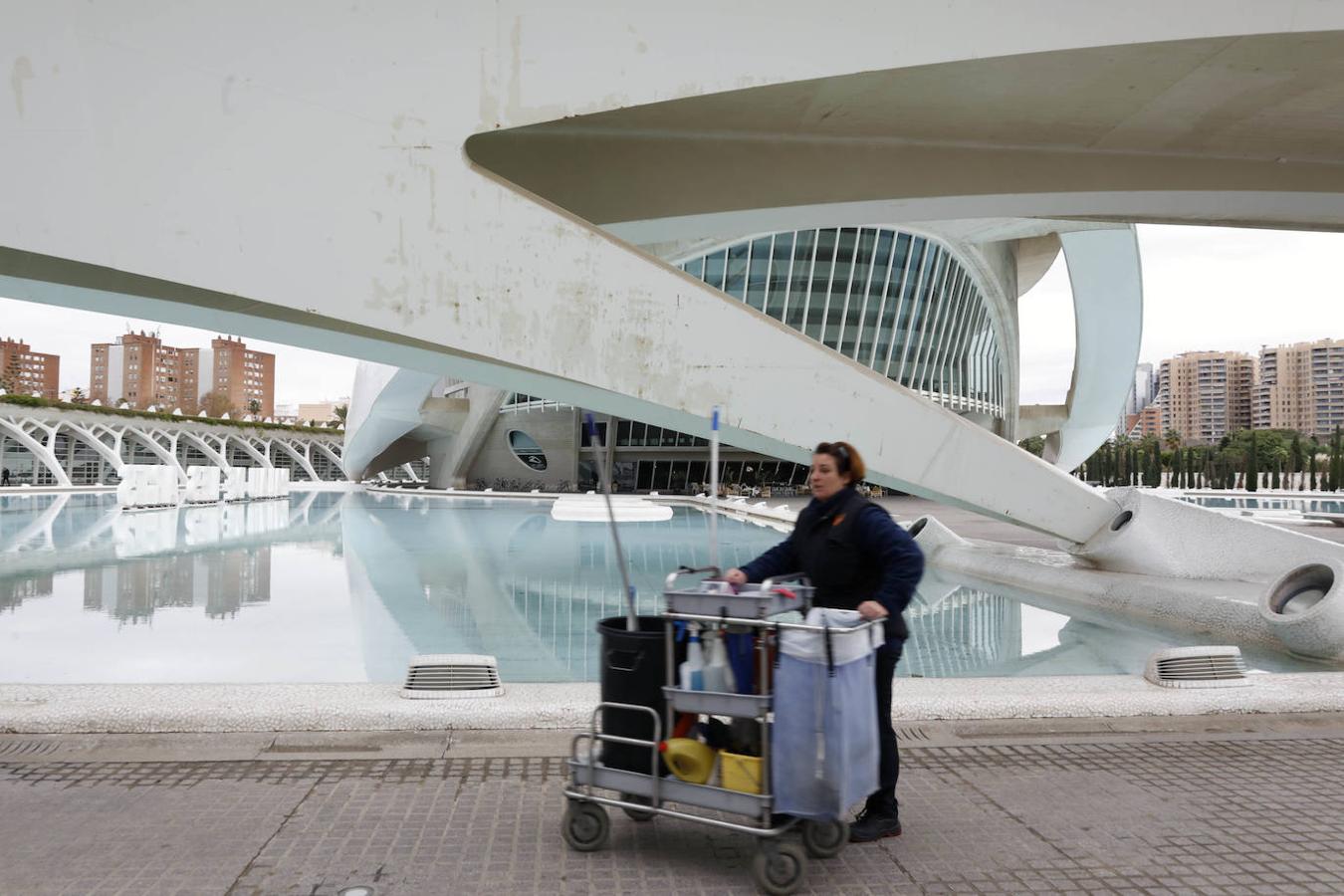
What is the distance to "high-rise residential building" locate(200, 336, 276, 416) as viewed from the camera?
501ft

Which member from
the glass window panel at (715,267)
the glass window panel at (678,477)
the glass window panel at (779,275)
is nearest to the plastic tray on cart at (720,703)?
the glass window panel at (715,267)

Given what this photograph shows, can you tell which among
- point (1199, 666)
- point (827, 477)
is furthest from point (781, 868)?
point (1199, 666)

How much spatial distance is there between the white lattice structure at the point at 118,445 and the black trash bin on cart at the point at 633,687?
53.1 m

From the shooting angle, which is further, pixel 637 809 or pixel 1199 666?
pixel 1199 666

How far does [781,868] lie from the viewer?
2.90m

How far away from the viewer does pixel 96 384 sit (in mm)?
144250

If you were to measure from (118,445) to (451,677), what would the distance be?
66.3 meters

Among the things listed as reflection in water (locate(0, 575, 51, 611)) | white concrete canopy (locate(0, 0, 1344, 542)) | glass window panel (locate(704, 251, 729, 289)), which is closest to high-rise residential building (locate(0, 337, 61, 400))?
glass window panel (locate(704, 251, 729, 289))

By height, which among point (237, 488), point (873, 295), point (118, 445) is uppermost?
point (873, 295)

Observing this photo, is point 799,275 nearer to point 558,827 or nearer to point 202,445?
point 558,827

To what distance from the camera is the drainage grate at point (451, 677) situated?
4.90 metres

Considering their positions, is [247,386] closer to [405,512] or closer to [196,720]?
[405,512]

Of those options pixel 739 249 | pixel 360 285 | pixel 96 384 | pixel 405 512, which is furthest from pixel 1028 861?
pixel 96 384

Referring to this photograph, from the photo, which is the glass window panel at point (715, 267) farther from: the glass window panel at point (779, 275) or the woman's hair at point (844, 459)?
the woman's hair at point (844, 459)
